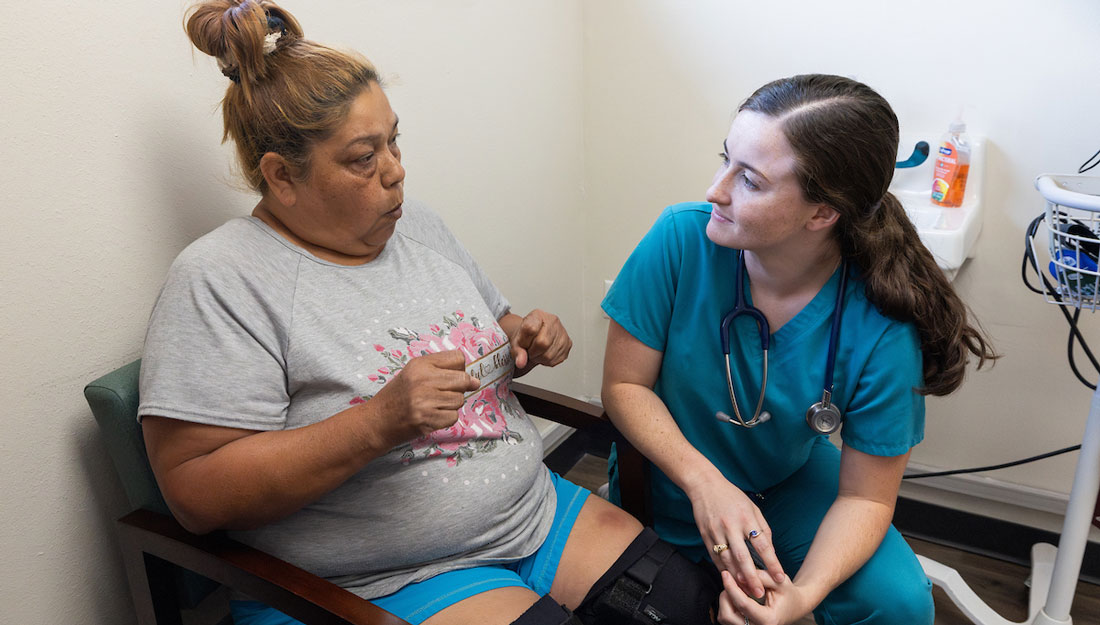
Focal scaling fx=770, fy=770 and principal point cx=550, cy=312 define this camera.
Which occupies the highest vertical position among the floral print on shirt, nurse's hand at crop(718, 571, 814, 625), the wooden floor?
the floral print on shirt

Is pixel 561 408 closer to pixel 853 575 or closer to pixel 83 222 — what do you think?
pixel 853 575

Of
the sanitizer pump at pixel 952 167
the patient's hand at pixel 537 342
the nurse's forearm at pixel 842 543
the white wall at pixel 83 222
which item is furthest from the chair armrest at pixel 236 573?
the sanitizer pump at pixel 952 167

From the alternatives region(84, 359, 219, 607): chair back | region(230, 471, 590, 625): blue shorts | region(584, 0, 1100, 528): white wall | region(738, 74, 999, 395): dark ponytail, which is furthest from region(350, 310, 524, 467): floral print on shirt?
region(584, 0, 1100, 528): white wall

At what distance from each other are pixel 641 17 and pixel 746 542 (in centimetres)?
143

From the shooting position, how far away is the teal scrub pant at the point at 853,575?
1.15 meters

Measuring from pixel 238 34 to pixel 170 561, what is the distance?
697mm

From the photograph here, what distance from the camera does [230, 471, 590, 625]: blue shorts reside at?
1040 mm

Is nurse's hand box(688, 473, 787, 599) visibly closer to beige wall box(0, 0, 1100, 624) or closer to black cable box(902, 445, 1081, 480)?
beige wall box(0, 0, 1100, 624)

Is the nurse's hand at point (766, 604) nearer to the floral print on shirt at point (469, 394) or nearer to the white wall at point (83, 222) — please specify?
the floral print on shirt at point (469, 394)

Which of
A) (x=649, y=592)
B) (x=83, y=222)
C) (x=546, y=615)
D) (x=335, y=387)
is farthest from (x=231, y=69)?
(x=649, y=592)

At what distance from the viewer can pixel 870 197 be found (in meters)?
1.10

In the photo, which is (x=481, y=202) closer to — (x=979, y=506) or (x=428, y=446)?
(x=428, y=446)

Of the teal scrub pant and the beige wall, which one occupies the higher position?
the beige wall

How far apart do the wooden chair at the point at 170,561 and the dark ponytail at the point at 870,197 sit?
2.64 feet
